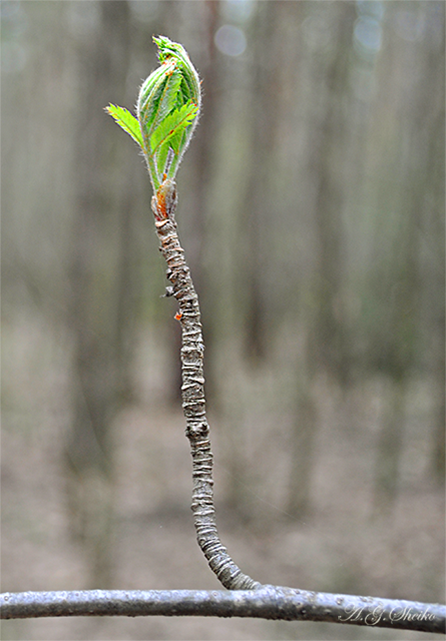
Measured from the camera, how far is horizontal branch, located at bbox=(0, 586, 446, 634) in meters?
0.71

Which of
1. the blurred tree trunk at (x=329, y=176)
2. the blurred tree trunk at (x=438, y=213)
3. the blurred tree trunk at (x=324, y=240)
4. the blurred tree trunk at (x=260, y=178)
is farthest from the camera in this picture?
the blurred tree trunk at (x=260, y=178)

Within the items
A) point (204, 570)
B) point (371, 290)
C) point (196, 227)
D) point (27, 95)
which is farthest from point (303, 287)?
point (27, 95)

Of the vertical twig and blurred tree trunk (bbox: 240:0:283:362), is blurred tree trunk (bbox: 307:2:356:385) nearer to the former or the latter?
blurred tree trunk (bbox: 240:0:283:362)

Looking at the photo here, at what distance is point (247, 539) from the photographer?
20.2 ft

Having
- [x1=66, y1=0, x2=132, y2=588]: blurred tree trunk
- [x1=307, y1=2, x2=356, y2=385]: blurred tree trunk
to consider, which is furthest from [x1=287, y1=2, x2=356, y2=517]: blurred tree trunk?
[x1=66, y1=0, x2=132, y2=588]: blurred tree trunk

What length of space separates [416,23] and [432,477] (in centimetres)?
629

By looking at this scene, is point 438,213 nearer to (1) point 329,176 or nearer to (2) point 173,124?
(1) point 329,176

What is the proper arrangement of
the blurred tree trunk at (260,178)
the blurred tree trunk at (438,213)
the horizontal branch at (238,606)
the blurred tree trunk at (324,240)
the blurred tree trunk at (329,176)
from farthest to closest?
the blurred tree trunk at (260,178), the blurred tree trunk at (329,176), the blurred tree trunk at (324,240), the blurred tree trunk at (438,213), the horizontal branch at (238,606)

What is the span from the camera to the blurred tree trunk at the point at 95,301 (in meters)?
4.94

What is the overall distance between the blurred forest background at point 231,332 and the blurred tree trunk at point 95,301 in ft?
0.07

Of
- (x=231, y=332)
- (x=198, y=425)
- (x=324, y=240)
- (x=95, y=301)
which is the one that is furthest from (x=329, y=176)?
(x=198, y=425)

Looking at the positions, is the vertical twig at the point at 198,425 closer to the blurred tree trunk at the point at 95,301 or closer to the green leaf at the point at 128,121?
the green leaf at the point at 128,121

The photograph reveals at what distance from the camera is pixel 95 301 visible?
205 inches

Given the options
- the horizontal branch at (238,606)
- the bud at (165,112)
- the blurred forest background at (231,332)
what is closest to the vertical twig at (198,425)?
the horizontal branch at (238,606)
